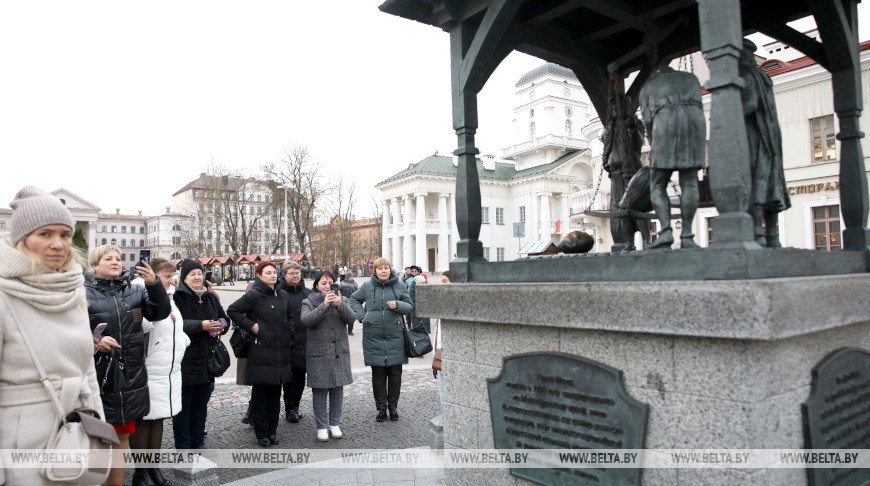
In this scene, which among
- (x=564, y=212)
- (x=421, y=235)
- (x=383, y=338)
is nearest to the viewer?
(x=383, y=338)

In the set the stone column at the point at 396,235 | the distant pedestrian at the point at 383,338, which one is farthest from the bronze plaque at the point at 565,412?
the stone column at the point at 396,235

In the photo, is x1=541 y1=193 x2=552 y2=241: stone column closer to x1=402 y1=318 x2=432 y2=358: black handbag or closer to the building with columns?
the building with columns

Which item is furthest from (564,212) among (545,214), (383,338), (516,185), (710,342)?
(710,342)

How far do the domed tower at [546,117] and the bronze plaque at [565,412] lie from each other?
56101 mm

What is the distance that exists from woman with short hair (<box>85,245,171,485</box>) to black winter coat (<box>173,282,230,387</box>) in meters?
1.06

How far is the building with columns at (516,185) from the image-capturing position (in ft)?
182

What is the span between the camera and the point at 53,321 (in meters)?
2.58

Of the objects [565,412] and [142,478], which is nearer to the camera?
[565,412]

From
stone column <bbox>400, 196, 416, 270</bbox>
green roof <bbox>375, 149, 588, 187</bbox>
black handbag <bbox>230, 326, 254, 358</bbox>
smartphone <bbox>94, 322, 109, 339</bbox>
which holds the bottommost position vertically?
black handbag <bbox>230, 326, 254, 358</bbox>

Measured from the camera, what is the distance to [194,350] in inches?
223

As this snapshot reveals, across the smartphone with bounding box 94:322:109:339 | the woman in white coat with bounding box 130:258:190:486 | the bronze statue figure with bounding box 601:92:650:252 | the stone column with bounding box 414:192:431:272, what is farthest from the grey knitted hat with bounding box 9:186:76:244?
the stone column with bounding box 414:192:431:272

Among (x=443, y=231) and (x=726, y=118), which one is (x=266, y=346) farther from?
(x=443, y=231)

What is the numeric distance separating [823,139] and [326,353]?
19.6 meters

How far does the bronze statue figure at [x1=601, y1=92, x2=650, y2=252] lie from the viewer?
4012 millimetres
